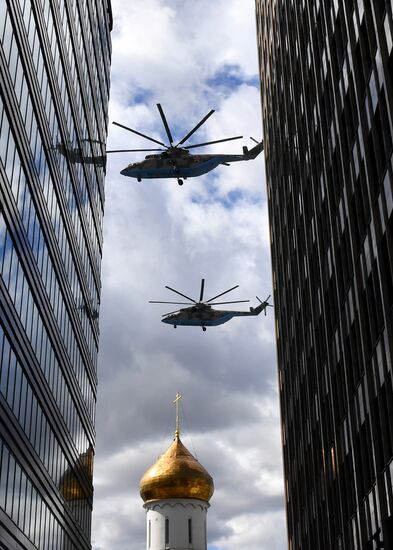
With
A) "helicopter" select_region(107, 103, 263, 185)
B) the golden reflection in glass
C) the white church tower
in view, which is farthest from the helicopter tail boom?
the white church tower

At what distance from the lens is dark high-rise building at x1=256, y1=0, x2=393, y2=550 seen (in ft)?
104

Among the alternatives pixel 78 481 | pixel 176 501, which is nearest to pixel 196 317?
pixel 78 481

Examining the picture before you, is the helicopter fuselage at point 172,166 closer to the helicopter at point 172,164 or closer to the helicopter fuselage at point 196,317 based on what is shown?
the helicopter at point 172,164

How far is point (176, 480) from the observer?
107 metres

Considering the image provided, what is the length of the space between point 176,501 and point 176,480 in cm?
298

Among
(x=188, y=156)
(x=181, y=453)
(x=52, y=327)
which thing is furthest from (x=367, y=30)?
(x=181, y=453)

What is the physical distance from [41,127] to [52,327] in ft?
33.2

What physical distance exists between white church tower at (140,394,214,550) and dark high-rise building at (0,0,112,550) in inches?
1760

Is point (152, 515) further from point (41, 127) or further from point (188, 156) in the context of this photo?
point (41, 127)

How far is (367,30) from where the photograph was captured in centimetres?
3381

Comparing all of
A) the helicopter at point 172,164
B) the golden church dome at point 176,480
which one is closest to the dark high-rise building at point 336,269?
the helicopter at point 172,164

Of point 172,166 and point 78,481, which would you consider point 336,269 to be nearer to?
point 78,481

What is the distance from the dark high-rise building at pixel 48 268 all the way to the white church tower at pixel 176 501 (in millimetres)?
44712

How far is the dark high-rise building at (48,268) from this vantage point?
37.1m
